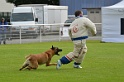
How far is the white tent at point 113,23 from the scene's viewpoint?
32.6m

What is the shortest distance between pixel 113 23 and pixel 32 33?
18.9ft

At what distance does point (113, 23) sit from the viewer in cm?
3294

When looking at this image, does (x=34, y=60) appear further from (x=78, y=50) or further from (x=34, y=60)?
(x=78, y=50)

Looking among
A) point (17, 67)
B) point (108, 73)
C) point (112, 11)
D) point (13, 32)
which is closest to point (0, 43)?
point (13, 32)

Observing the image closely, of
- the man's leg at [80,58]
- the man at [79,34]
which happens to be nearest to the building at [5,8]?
the man's leg at [80,58]

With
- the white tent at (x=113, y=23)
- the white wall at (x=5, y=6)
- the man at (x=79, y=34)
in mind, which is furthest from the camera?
the white wall at (x=5, y=6)

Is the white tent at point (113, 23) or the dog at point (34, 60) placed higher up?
the white tent at point (113, 23)

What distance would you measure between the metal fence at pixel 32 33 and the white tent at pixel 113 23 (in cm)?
409

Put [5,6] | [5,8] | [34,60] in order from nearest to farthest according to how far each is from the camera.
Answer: [34,60] < [5,8] < [5,6]

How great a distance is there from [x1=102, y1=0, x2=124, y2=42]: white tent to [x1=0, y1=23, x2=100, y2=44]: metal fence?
4093mm

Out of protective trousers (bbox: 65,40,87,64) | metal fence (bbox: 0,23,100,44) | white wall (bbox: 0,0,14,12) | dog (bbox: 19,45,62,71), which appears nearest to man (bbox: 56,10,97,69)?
protective trousers (bbox: 65,40,87,64)

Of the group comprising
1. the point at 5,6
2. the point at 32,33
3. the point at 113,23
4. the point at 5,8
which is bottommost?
the point at 32,33

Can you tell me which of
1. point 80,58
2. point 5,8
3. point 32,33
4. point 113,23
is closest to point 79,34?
point 80,58

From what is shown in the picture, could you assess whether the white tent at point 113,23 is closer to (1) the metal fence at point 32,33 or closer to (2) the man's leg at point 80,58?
(1) the metal fence at point 32,33
